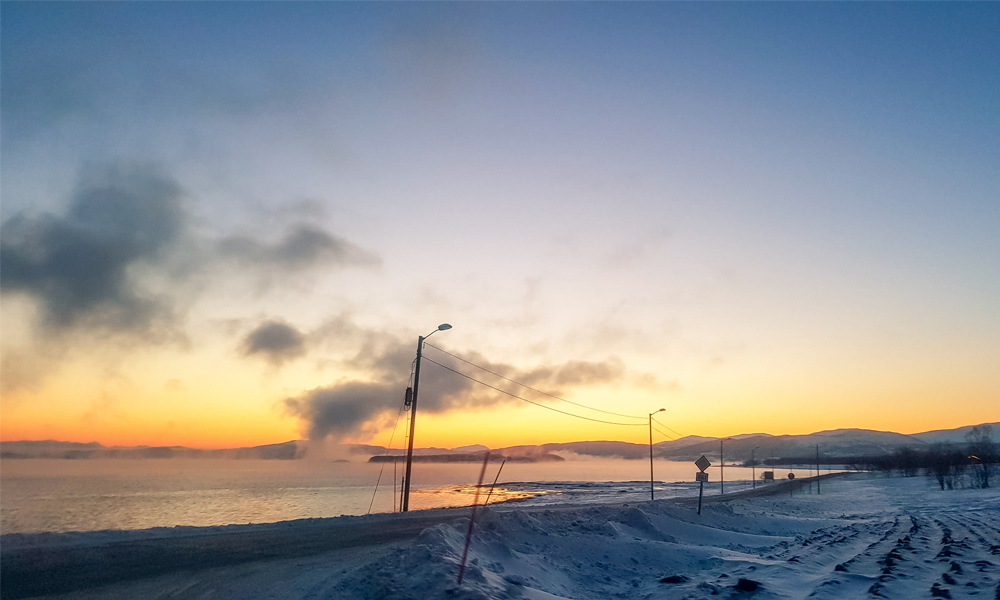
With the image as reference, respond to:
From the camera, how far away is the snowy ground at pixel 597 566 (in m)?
12.5

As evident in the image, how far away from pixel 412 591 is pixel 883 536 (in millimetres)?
26987

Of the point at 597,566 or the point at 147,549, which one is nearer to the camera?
the point at 147,549

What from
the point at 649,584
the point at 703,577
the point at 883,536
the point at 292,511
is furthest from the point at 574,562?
the point at 292,511

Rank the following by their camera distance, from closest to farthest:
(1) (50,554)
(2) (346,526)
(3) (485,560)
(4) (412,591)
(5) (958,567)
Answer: (4) (412,591) < (1) (50,554) < (3) (485,560) < (5) (958,567) < (2) (346,526)

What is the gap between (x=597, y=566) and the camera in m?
19.5

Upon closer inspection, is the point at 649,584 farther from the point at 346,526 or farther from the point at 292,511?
the point at 292,511

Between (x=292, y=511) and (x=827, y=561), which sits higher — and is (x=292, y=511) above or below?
below

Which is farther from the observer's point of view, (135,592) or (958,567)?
(958,567)

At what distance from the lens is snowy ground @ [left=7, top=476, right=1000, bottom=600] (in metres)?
12.5

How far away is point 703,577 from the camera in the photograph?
1627 centimetres

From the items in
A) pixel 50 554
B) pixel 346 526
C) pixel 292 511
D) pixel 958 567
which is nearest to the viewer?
pixel 50 554

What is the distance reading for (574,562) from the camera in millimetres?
19422

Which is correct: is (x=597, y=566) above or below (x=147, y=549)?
below

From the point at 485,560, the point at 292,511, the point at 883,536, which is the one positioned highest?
the point at 485,560
